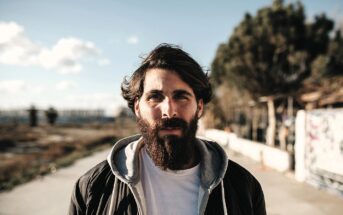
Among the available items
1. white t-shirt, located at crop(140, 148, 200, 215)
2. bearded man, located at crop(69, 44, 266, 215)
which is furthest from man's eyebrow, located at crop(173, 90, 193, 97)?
white t-shirt, located at crop(140, 148, 200, 215)

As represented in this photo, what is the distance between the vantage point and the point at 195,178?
6.15 ft

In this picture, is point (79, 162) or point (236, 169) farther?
point (79, 162)

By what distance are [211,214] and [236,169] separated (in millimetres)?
378

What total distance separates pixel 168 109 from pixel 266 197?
668cm

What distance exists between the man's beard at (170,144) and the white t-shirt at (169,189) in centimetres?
5

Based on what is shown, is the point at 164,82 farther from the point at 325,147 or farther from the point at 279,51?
the point at 279,51

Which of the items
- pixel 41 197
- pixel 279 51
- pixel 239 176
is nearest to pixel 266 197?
pixel 41 197

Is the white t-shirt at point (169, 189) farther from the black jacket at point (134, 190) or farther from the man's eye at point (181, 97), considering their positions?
the man's eye at point (181, 97)

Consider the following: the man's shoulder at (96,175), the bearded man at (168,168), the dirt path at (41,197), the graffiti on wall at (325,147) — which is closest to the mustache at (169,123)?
the bearded man at (168,168)

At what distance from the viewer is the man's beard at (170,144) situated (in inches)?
72.6

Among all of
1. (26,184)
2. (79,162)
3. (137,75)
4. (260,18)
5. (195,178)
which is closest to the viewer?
(195,178)

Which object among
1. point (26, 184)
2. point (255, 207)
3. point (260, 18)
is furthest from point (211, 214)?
point (260, 18)

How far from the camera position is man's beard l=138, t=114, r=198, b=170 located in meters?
1.84

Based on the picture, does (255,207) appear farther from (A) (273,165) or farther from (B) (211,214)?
(A) (273,165)
